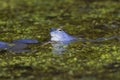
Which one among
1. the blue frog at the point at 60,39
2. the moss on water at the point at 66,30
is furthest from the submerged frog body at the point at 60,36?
the moss on water at the point at 66,30

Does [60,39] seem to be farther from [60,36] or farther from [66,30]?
[66,30]

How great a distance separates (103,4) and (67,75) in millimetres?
3232

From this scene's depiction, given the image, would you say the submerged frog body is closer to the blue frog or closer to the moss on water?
the blue frog

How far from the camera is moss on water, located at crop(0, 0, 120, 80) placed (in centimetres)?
348

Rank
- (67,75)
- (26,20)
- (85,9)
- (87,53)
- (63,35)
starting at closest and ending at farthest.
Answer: (67,75) < (87,53) < (63,35) < (26,20) < (85,9)

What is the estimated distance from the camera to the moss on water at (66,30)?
3481 millimetres

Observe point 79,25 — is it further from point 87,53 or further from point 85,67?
point 85,67

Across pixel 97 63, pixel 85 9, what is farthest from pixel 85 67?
pixel 85 9

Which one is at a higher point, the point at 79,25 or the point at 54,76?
the point at 79,25

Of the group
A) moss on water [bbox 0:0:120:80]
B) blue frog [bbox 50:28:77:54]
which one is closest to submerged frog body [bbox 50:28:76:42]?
blue frog [bbox 50:28:77:54]

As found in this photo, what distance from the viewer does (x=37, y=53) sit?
406 cm

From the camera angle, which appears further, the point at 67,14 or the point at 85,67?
the point at 67,14

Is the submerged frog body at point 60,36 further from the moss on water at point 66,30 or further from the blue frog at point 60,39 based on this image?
the moss on water at point 66,30

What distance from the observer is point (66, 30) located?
4914 millimetres
